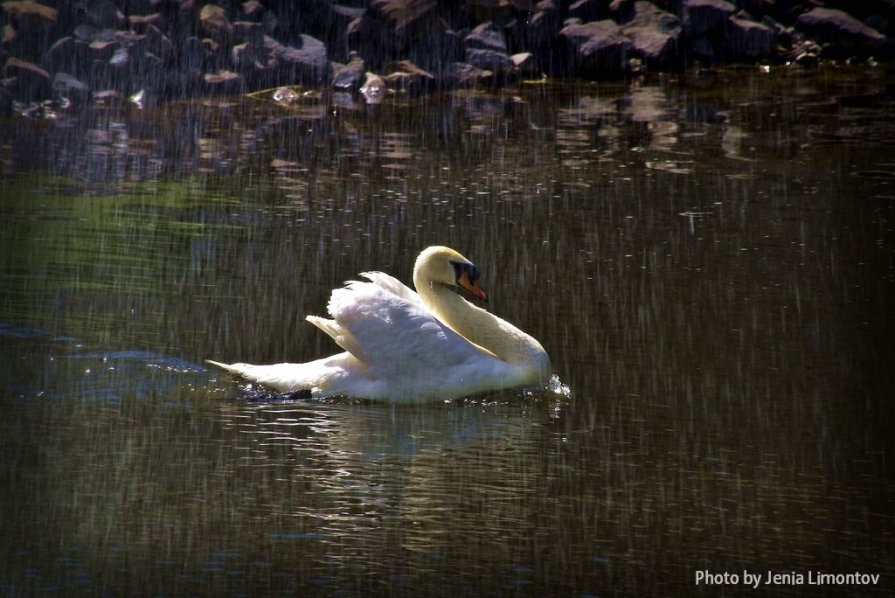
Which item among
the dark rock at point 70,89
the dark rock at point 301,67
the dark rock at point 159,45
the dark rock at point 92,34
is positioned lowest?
the dark rock at point 70,89

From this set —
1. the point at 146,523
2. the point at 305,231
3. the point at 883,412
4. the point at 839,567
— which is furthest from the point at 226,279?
the point at 839,567

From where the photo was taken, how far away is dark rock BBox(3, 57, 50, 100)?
20.0m

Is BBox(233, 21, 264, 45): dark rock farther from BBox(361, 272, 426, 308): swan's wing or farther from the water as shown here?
BBox(361, 272, 426, 308): swan's wing

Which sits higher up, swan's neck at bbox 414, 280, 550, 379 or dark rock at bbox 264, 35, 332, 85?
dark rock at bbox 264, 35, 332, 85

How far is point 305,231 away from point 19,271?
2617 millimetres

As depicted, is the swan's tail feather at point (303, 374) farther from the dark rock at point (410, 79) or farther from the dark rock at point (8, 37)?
the dark rock at point (8, 37)

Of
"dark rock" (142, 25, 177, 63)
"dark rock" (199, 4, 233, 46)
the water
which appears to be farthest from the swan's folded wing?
"dark rock" (199, 4, 233, 46)

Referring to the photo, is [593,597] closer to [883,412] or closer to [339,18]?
[883,412]

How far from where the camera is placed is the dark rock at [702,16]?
23.9 meters

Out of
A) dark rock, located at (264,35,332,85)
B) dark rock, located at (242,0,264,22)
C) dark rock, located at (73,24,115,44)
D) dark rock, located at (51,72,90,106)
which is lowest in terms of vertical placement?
dark rock, located at (51,72,90,106)

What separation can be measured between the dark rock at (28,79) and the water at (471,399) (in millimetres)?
2693

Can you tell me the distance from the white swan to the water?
0.47 feet

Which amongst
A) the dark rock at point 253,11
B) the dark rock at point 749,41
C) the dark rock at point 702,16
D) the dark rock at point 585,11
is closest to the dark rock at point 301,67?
the dark rock at point 253,11

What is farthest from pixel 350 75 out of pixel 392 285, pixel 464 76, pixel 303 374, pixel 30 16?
pixel 303 374
